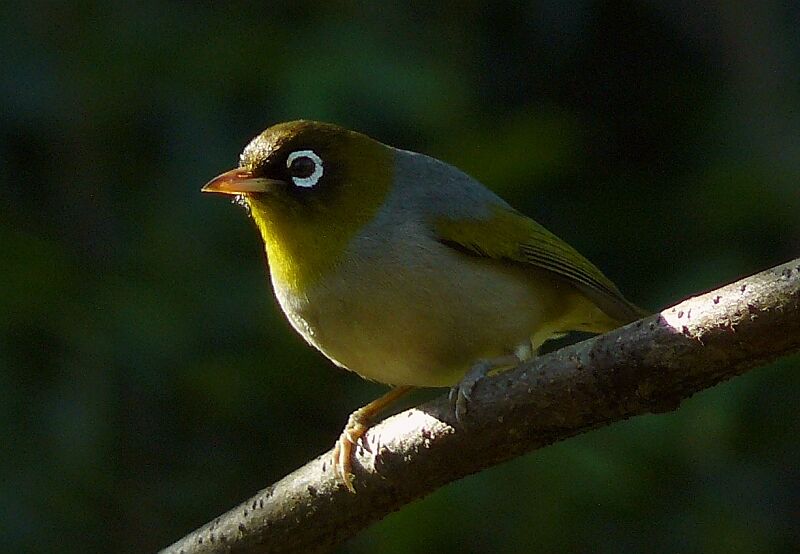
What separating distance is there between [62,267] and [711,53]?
329 cm

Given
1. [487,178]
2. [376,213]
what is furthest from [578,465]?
[376,213]

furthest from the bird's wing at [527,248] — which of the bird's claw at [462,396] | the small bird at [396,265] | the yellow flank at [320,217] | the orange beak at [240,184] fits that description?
the bird's claw at [462,396]

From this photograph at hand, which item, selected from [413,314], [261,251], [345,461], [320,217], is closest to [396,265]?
[413,314]

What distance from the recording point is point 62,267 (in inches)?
213

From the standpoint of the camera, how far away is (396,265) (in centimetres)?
364

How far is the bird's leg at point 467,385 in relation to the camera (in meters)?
3.03

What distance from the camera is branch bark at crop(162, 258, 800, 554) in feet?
8.34

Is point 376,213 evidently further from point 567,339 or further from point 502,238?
point 567,339

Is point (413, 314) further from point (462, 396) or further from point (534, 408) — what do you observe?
point (534, 408)

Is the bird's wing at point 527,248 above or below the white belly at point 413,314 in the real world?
above

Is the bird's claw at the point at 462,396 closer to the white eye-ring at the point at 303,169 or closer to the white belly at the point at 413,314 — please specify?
the white belly at the point at 413,314

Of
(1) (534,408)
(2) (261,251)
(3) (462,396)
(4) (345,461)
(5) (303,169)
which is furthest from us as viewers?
(2) (261,251)

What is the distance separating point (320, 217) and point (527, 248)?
65cm

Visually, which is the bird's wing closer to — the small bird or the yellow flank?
the small bird
